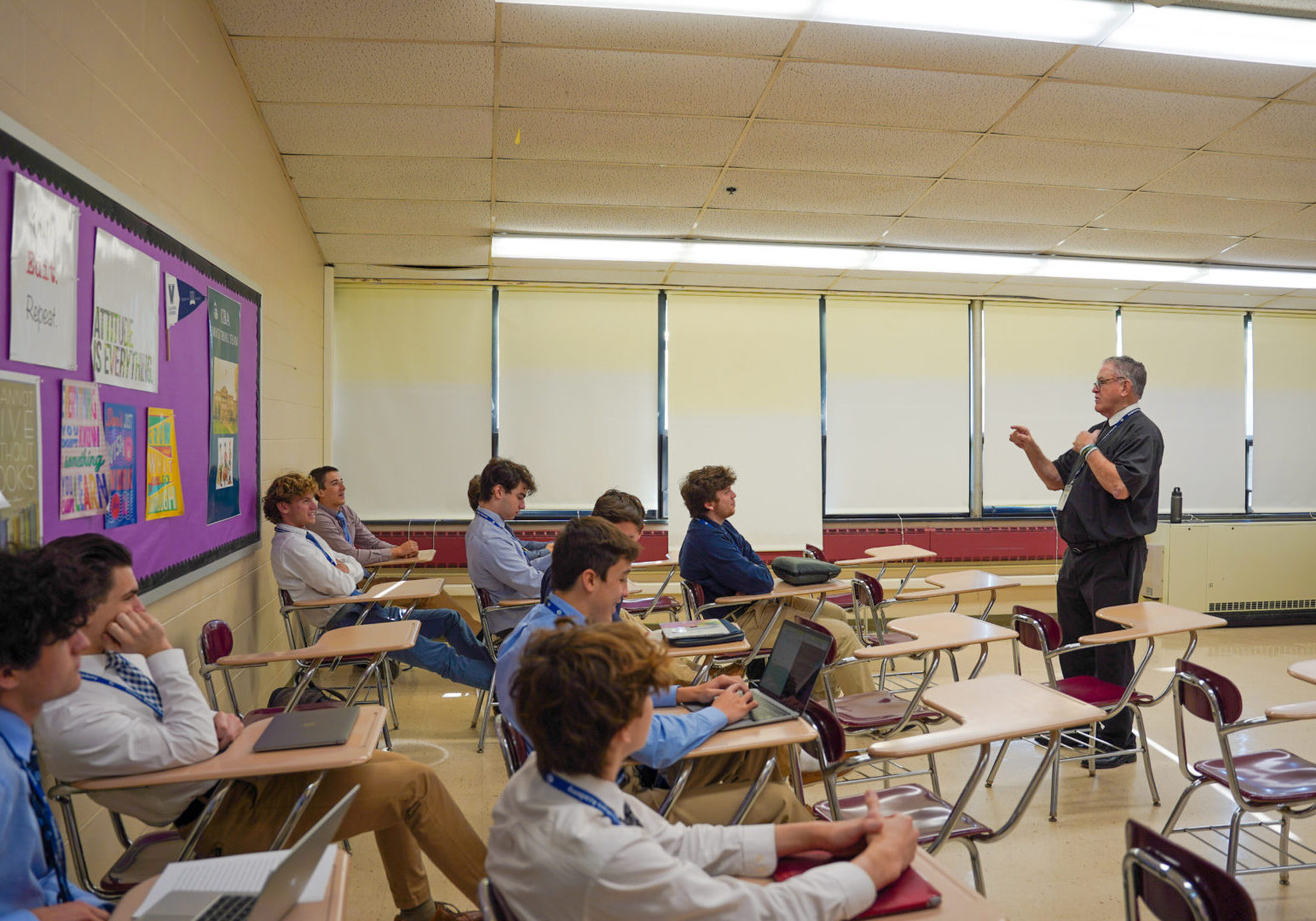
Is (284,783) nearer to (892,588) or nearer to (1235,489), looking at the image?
(892,588)

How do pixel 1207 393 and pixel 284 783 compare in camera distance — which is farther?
pixel 1207 393

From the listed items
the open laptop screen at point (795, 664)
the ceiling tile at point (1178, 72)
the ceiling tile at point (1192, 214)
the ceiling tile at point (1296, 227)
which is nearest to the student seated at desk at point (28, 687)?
the open laptop screen at point (795, 664)

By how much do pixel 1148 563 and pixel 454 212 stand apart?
19.2ft

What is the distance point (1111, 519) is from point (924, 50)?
2.09m

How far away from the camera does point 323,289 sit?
593 centimetres

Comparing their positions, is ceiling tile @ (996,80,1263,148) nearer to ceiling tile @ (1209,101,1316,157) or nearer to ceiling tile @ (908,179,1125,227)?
ceiling tile @ (1209,101,1316,157)

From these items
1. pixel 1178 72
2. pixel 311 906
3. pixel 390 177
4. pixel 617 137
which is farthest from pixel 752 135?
pixel 311 906

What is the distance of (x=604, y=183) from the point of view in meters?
Result: 4.64

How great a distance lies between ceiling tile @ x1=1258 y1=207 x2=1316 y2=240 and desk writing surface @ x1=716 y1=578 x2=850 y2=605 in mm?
3849

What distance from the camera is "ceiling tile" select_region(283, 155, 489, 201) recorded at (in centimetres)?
438

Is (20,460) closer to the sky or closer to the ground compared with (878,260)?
closer to the ground

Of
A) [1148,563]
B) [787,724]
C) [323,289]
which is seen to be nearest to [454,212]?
[323,289]

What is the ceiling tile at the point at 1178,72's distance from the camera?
3.40 meters

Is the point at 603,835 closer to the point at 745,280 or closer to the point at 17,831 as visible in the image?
the point at 17,831
